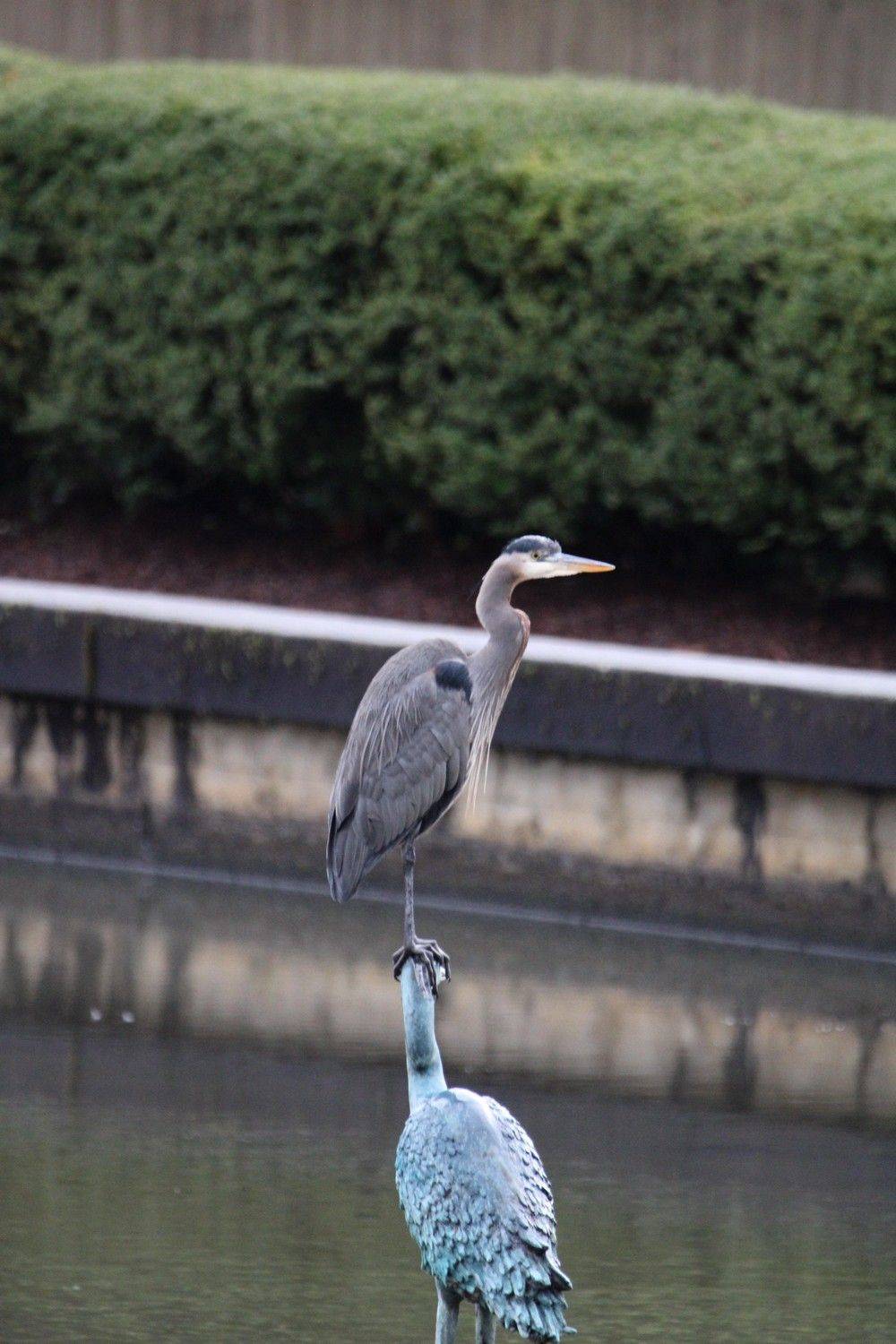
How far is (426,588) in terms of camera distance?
422 inches

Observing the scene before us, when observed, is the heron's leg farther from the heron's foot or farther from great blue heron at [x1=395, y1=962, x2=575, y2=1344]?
great blue heron at [x1=395, y1=962, x2=575, y2=1344]

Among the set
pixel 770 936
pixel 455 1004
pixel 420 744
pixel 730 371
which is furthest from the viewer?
pixel 730 371

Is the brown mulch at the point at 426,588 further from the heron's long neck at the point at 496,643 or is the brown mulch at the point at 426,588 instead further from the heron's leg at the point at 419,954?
the heron's leg at the point at 419,954

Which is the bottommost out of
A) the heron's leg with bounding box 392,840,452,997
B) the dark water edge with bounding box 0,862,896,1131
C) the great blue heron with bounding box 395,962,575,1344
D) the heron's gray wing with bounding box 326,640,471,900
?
the dark water edge with bounding box 0,862,896,1131

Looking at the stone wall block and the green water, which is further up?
the stone wall block

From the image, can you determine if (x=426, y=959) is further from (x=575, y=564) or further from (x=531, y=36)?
(x=531, y=36)

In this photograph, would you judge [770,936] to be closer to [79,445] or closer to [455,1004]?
[455,1004]

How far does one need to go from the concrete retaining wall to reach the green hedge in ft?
3.27

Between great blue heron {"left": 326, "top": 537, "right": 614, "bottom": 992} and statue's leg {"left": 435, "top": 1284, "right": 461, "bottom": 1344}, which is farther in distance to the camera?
great blue heron {"left": 326, "top": 537, "right": 614, "bottom": 992}

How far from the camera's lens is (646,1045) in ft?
25.4

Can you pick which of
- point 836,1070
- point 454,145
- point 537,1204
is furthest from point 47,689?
point 537,1204

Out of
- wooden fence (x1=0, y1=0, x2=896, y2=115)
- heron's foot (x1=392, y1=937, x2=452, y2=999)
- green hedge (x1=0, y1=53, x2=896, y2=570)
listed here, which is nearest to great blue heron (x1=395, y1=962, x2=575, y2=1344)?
heron's foot (x1=392, y1=937, x2=452, y2=999)

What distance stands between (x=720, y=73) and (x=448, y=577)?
4.14 m

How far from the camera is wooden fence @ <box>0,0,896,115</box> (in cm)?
1288
